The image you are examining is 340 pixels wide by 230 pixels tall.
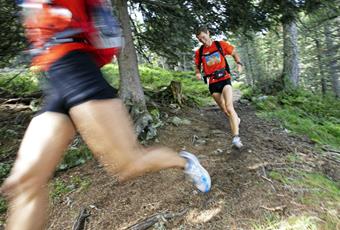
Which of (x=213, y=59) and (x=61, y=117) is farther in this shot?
(x=213, y=59)

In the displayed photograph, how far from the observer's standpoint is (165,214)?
4.40 metres

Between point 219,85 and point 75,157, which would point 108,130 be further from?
point 219,85

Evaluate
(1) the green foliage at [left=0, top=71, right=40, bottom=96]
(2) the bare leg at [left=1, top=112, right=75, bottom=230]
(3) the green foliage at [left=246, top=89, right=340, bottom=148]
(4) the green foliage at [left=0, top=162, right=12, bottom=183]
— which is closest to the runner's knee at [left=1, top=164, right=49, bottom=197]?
(2) the bare leg at [left=1, top=112, right=75, bottom=230]

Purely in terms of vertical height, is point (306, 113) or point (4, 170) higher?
point (4, 170)

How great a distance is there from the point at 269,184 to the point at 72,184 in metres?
2.97

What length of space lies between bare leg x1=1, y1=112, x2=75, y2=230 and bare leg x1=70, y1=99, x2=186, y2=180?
5.8 inches

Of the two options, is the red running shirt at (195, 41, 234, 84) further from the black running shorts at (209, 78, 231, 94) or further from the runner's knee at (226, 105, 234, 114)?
the runner's knee at (226, 105, 234, 114)

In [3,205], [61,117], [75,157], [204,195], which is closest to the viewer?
[61,117]

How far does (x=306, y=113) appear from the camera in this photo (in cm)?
1138

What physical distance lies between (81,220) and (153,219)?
39.1 inches

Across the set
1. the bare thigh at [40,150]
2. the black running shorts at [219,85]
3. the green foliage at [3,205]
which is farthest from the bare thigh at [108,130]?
the black running shorts at [219,85]

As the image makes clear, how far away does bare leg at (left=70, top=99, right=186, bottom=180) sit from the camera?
2334mm

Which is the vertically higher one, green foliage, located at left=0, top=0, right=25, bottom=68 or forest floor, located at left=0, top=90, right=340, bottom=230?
green foliage, located at left=0, top=0, right=25, bottom=68

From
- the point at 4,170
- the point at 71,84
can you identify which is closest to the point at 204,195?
the point at 71,84
